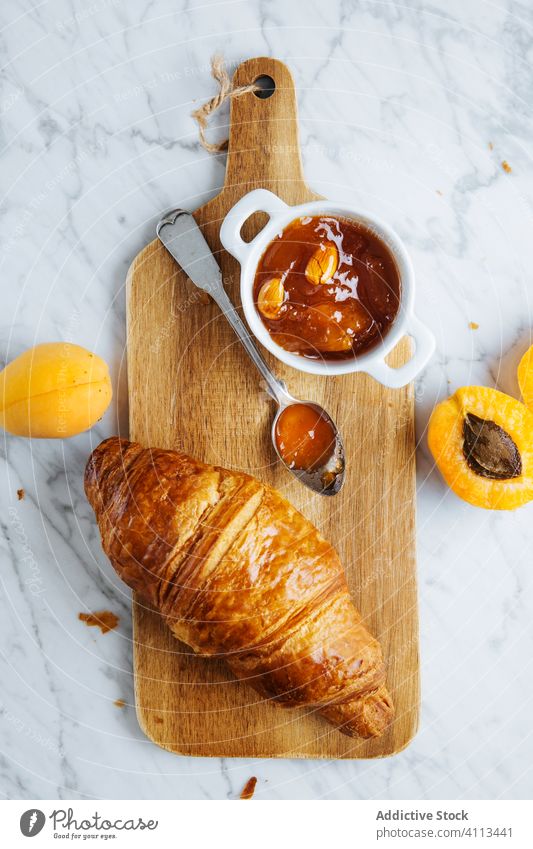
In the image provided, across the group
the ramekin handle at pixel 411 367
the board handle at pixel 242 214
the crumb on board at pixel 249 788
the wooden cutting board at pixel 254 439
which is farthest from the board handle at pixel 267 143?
the crumb on board at pixel 249 788

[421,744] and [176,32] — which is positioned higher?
[176,32]

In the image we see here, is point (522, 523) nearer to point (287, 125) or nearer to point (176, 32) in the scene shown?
point (287, 125)

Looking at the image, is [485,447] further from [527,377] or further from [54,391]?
[54,391]

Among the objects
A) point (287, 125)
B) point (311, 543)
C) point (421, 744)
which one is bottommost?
point (421, 744)

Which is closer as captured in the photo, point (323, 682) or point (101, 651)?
point (323, 682)

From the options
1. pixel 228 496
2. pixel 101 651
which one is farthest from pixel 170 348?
pixel 101 651

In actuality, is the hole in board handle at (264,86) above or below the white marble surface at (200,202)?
above
